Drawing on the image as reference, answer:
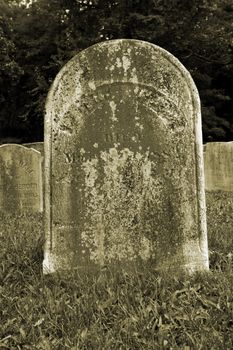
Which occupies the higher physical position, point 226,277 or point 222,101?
point 222,101

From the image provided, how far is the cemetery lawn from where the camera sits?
2.87 m

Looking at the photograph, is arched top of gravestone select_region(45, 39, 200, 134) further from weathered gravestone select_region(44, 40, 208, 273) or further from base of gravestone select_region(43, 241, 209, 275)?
base of gravestone select_region(43, 241, 209, 275)

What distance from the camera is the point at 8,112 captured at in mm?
25172

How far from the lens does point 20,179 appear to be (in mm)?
7941

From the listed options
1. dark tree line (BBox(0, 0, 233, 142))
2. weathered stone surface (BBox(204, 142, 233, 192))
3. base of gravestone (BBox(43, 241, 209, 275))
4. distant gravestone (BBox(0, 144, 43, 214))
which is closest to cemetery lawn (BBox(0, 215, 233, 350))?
base of gravestone (BBox(43, 241, 209, 275))

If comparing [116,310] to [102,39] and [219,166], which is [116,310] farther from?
[102,39]

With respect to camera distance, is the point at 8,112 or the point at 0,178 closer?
the point at 0,178

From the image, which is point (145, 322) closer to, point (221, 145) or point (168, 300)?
point (168, 300)

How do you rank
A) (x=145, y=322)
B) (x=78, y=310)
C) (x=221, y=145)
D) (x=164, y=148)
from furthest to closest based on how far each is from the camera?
(x=221, y=145), (x=164, y=148), (x=78, y=310), (x=145, y=322)

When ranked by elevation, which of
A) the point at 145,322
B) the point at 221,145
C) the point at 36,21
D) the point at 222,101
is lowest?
the point at 145,322

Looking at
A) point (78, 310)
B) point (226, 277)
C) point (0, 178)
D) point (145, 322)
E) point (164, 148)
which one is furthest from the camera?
point (0, 178)

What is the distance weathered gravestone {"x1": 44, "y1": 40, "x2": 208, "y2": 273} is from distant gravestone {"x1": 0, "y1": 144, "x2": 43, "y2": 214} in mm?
3969

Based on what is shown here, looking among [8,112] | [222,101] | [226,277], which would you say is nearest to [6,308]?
[226,277]

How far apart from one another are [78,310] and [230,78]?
865 inches
